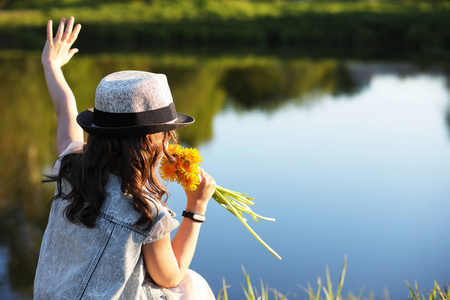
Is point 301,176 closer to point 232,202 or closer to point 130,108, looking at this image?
point 232,202

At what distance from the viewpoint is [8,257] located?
3922 millimetres

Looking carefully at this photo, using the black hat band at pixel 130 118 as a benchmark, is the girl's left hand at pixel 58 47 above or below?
above

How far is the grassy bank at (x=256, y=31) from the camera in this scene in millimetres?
20312

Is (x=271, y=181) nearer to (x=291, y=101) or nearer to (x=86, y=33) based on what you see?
(x=291, y=101)

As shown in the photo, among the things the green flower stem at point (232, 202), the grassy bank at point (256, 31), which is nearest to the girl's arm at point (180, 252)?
the green flower stem at point (232, 202)

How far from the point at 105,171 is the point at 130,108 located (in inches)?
6.3

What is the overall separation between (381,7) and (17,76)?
20094 mm

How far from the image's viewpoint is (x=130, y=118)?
1331mm

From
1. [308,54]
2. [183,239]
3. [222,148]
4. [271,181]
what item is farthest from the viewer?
[308,54]

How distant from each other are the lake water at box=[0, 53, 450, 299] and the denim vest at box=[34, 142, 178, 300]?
6.30 ft

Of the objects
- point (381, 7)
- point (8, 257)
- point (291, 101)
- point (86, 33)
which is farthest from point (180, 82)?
point (381, 7)

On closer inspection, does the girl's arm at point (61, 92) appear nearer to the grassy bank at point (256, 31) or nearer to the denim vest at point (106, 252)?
the denim vest at point (106, 252)

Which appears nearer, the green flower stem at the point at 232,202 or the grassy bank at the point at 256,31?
the green flower stem at the point at 232,202

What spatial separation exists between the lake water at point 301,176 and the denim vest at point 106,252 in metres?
1.92
